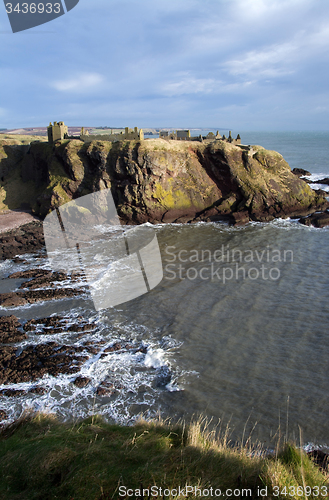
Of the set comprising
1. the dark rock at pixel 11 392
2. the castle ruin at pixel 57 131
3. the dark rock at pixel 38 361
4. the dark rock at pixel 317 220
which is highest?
the castle ruin at pixel 57 131

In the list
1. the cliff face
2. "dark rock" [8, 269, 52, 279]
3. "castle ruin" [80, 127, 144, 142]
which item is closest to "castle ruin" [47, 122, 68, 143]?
the cliff face

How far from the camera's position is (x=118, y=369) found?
1156 centimetres

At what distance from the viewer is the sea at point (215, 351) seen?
9477 millimetres

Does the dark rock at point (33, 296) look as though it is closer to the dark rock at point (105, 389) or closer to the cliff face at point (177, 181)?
the dark rock at point (105, 389)

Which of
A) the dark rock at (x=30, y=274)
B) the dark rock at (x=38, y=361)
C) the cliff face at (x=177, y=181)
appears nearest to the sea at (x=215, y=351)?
the dark rock at (x=38, y=361)

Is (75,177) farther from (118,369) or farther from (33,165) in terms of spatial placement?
(118,369)

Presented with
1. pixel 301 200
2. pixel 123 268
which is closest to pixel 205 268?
pixel 123 268

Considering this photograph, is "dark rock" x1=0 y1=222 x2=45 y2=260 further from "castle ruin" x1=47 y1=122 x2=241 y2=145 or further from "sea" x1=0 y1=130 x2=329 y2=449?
"castle ruin" x1=47 y1=122 x2=241 y2=145

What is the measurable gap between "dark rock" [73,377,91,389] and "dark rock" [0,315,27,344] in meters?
4.01

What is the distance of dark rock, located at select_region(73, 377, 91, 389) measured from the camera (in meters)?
10.8

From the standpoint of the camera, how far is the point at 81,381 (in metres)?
10.9

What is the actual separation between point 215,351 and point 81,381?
204 inches

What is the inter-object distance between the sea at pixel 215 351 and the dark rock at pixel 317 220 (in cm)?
964

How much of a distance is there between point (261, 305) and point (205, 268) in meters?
5.80
